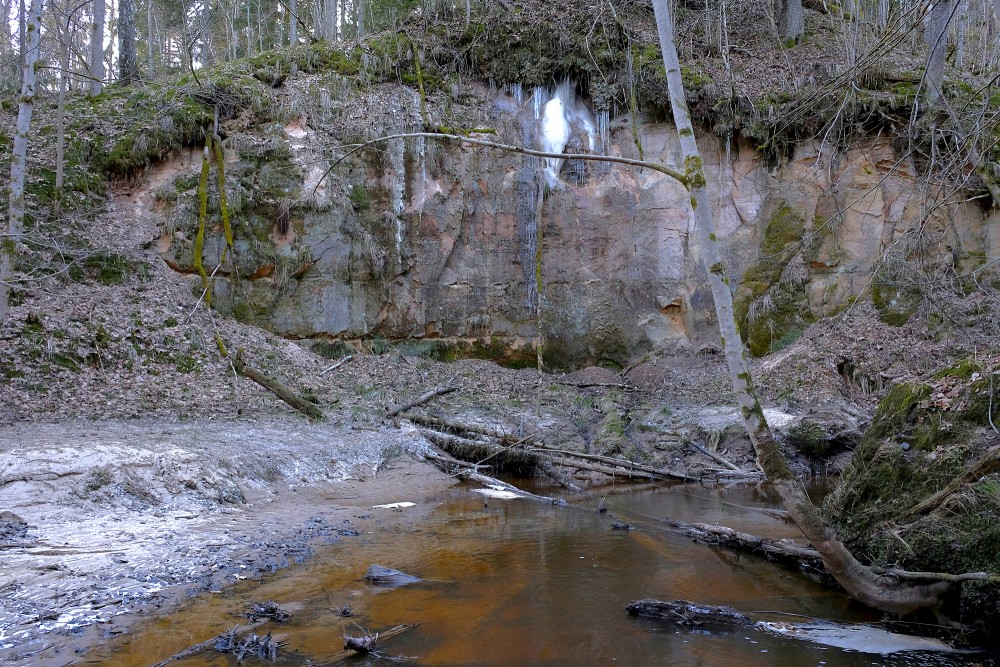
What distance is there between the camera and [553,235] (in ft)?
61.9

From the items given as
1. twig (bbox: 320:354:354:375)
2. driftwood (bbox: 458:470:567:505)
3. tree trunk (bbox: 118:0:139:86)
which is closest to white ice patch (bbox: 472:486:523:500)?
driftwood (bbox: 458:470:567:505)

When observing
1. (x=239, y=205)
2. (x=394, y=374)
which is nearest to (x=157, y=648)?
(x=394, y=374)

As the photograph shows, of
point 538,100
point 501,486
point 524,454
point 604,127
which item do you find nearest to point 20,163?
point 501,486

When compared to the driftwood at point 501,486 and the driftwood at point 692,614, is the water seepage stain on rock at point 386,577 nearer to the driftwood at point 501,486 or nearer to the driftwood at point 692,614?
the driftwood at point 692,614

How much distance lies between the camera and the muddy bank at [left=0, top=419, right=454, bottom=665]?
4852 mm

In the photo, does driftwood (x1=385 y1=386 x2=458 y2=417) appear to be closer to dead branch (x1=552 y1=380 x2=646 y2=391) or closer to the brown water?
dead branch (x1=552 y1=380 x2=646 y2=391)

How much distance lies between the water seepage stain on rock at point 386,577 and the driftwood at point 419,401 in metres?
6.82

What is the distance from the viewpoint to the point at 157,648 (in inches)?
171

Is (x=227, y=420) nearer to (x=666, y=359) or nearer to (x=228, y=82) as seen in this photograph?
(x=228, y=82)

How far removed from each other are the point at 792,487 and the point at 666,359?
13.0m

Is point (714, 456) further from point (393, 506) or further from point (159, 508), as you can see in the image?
point (159, 508)

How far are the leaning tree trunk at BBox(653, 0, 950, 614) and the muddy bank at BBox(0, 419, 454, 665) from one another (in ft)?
14.5

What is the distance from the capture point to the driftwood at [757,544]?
21.1ft

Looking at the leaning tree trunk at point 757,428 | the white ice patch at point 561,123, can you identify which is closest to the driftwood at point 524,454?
the leaning tree trunk at point 757,428
